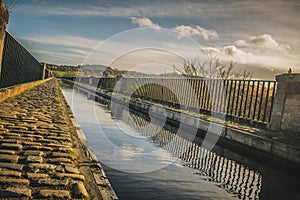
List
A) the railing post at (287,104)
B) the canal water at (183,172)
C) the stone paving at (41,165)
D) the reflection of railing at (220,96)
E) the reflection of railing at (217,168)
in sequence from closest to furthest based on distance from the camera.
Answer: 1. the stone paving at (41,165)
2. the canal water at (183,172)
3. the reflection of railing at (217,168)
4. the railing post at (287,104)
5. the reflection of railing at (220,96)

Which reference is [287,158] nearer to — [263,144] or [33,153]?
[263,144]

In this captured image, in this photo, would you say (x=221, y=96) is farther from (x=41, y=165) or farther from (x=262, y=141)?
(x=41, y=165)

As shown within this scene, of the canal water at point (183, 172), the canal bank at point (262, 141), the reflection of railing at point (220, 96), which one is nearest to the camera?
the canal water at point (183, 172)

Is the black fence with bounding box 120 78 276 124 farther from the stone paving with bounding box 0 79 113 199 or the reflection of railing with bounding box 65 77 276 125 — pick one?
the stone paving with bounding box 0 79 113 199

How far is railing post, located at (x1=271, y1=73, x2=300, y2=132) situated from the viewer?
599cm

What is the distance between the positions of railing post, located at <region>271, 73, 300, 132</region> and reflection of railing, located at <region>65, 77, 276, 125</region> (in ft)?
1.94

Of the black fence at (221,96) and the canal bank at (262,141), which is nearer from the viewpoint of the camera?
the canal bank at (262,141)

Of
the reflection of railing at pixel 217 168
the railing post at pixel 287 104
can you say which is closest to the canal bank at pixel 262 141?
the railing post at pixel 287 104

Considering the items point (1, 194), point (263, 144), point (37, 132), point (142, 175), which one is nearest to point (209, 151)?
point (263, 144)

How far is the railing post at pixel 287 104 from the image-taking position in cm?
599

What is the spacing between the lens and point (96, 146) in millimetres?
5387

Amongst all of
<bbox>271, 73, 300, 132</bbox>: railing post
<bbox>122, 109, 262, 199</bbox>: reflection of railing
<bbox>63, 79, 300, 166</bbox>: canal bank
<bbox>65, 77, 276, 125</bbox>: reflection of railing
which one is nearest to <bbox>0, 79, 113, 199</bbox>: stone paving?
<bbox>122, 109, 262, 199</bbox>: reflection of railing

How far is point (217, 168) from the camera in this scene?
472 centimetres

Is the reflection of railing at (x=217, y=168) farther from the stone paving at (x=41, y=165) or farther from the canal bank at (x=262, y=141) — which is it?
the stone paving at (x=41, y=165)
